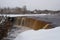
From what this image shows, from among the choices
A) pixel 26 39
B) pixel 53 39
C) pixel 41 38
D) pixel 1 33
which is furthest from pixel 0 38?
pixel 53 39

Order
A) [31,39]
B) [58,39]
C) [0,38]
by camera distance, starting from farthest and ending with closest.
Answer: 1. [0,38]
2. [31,39]
3. [58,39]

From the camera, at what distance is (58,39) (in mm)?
5273

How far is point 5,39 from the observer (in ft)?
26.2

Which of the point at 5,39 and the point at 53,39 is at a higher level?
the point at 53,39

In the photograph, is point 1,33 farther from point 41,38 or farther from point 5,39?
point 41,38

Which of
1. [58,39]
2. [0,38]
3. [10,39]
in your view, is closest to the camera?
[58,39]

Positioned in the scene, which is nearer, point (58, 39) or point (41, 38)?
point (58, 39)

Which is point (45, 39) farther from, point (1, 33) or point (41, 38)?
point (1, 33)

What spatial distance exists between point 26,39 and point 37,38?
366 mm

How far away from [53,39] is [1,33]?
8.63 feet

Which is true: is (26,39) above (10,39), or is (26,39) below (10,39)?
above

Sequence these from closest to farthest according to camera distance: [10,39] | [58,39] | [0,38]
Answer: [58,39]
[0,38]
[10,39]

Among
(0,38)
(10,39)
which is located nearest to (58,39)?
(0,38)

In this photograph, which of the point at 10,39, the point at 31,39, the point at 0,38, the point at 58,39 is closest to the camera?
the point at 58,39
